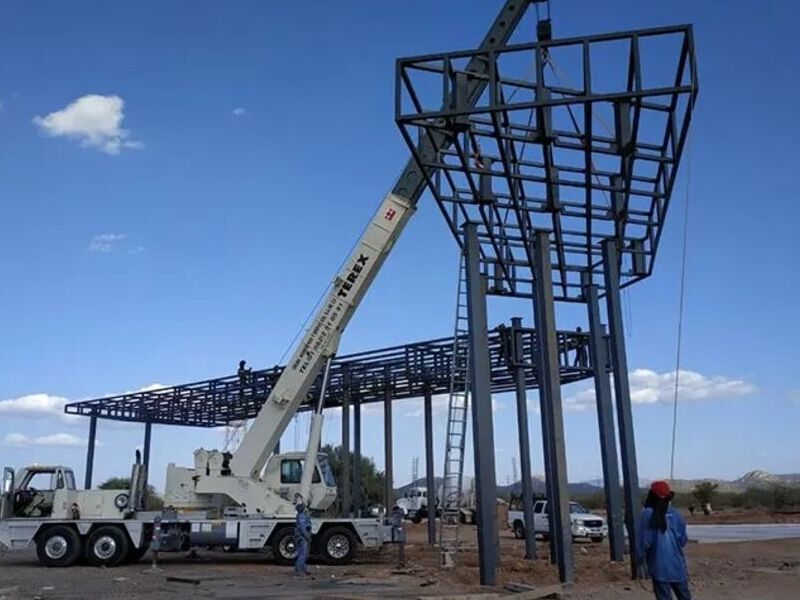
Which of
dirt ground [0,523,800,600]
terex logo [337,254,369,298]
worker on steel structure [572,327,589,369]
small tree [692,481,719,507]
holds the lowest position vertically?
dirt ground [0,523,800,600]

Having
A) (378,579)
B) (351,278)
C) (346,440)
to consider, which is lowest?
(378,579)

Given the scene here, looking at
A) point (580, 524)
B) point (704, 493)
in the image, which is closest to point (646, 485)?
point (580, 524)

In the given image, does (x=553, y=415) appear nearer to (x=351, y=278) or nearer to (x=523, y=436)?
(x=523, y=436)

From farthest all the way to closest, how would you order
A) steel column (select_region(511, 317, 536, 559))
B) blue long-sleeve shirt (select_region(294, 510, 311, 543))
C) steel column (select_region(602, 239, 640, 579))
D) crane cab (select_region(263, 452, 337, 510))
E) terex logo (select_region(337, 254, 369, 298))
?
crane cab (select_region(263, 452, 337, 510)) → terex logo (select_region(337, 254, 369, 298)) → steel column (select_region(511, 317, 536, 559)) → blue long-sleeve shirt (select_region(294, 510, 311, 543)) → steel column (select_region(602, 239, 640, 579))

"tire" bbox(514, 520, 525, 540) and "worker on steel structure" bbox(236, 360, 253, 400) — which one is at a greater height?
"worker on steel structure" bbox(236, 360, 253, 400)

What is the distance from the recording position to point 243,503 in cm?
2248

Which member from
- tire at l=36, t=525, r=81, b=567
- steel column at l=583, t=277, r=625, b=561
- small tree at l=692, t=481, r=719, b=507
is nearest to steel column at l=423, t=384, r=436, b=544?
tire at l=36, t=525, r=81, b=567

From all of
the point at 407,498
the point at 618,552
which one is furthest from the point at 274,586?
the point at 407,498

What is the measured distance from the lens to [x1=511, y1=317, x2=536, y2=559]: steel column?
66.6ft

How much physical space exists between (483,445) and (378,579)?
511 centimetres

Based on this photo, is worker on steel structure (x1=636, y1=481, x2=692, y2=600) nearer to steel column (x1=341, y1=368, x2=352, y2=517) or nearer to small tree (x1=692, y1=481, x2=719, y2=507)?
steel column (x1=341, y1=368, x2=352, y2=517)

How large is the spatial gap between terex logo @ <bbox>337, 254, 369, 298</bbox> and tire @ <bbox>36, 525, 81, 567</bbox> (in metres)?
9.40

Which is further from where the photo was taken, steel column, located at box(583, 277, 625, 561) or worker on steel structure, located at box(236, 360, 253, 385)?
worker on steel structure, located at box(236, 360, 253, 385)

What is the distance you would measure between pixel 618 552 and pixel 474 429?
4567mm
